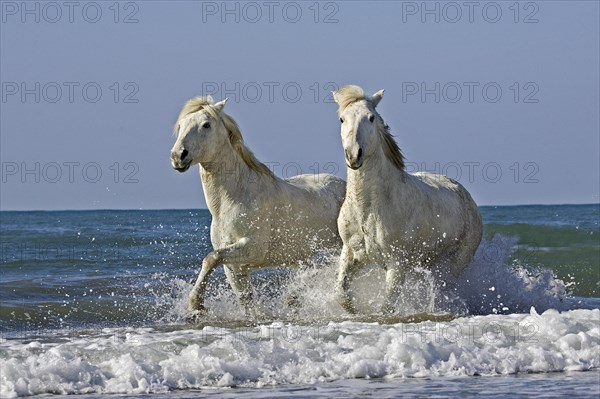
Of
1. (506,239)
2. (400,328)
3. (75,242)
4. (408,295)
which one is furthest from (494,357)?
(75,242)

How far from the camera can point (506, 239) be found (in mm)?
11734

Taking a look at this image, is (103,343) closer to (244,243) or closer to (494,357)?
(244,243)

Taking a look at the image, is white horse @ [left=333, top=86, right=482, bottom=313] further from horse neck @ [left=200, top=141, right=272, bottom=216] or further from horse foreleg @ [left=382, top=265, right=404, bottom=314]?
horse neck @ [left=200, top=141, right=272, bottom=216]

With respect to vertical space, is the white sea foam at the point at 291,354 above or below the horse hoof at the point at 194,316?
below

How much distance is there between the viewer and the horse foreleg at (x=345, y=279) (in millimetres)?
9305

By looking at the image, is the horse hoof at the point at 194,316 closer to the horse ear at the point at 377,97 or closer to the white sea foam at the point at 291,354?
the white sea foam at the point at 291,354

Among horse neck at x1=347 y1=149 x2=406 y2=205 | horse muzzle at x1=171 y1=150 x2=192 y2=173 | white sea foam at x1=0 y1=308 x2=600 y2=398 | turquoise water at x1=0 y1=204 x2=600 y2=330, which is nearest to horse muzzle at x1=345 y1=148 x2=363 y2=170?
horse neck at x1=347 y1=149 x2=406 y2=205

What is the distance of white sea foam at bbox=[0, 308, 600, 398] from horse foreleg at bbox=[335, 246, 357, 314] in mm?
676

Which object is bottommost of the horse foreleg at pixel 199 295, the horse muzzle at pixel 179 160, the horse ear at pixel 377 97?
the horse foreleg at pixel 199 295

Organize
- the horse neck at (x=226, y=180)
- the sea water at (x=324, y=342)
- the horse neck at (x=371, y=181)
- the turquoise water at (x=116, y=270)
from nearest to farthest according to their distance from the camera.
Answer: the sea water at (x=324, y=342), the horse neck at (x=371, y=181), the horse neck at (x=226, y=180), the turquoise water at (x=116, y=270)

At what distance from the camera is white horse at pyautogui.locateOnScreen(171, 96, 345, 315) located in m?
9.67

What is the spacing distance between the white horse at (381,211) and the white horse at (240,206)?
0.91 m

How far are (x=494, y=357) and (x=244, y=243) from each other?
2.62m

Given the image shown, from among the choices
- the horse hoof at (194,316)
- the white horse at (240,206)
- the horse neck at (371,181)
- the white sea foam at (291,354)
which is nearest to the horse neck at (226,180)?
the white horse at (240,206)
